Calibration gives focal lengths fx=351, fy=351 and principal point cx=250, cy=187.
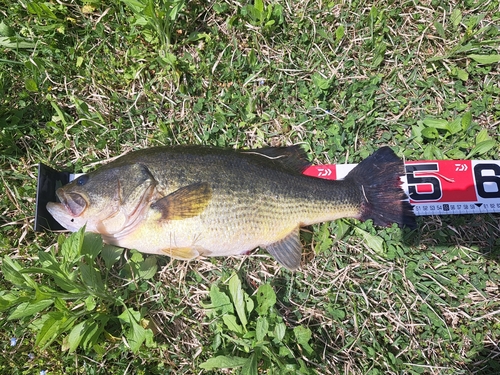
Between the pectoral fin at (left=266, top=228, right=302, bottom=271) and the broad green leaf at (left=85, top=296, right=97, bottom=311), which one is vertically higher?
the broad green leaf at (left=85, top=296, right=97, bottom=311)

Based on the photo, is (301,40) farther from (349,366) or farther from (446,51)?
(349,366)

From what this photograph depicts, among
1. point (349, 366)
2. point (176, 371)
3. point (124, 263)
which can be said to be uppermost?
point (124, 263)

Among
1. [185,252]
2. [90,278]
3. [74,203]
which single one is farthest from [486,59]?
[90,278]

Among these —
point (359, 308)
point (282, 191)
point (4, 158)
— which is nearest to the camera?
point (282, 191)

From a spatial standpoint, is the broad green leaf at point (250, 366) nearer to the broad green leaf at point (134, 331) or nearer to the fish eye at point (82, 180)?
the broad green leaf at point (134, 331)

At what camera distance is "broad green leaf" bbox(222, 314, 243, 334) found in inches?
119

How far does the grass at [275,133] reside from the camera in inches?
131

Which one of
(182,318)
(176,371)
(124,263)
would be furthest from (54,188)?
(176,371)

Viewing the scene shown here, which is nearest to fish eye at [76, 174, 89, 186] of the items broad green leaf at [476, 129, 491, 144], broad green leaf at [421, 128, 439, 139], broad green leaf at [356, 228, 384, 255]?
broad green leaf at [356, 228, 384, 255]

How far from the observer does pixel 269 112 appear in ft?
12.4

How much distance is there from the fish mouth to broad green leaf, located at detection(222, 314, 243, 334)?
5.08 feet

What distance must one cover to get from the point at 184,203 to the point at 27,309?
4.78 feet

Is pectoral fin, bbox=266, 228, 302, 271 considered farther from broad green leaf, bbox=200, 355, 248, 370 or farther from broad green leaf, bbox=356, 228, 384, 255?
broad green leaf, bbox=200, 355, 248, 370

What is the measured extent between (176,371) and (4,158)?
2.81 metres
